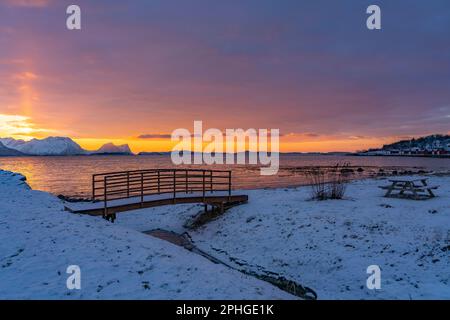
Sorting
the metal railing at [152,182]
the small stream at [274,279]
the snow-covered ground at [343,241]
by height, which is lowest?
the small stream at [274,279]

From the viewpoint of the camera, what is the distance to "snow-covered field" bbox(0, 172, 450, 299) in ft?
21.8

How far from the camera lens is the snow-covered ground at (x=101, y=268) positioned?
6195mm

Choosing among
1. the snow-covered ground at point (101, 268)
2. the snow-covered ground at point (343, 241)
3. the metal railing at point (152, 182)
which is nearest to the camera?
the snow-covered ground at point (101, 268)

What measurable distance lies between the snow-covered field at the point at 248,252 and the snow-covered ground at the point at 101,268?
0.08ft

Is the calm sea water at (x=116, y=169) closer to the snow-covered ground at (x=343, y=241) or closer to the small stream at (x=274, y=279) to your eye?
the snow-covered ground at (x=343, y=241)

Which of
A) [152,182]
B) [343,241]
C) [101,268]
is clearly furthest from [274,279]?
[152,182]

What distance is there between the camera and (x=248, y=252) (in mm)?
12367

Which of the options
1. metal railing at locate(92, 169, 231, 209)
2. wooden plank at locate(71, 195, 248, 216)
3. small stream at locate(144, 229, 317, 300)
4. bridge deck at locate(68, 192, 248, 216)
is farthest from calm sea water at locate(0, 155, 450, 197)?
small stream at locate(144, 229, 317, 300)

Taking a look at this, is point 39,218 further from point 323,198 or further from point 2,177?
point 2,177

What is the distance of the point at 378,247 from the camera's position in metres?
10.2

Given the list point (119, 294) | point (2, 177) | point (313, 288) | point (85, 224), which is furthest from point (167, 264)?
point (2, 177)

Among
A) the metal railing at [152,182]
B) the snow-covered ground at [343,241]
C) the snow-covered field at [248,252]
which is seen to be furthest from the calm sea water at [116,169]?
the snow-covered field at [248,252]

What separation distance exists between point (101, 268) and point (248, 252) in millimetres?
6536

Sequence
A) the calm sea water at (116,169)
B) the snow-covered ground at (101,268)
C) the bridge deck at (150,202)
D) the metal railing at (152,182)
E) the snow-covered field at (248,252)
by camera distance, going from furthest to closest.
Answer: the calm sea water at (116,169) → the metal railing at (152,182) → the bridge deck at (150,202) → the snow-covered field at (248,252) → the snow-covered ground at (101,268)
